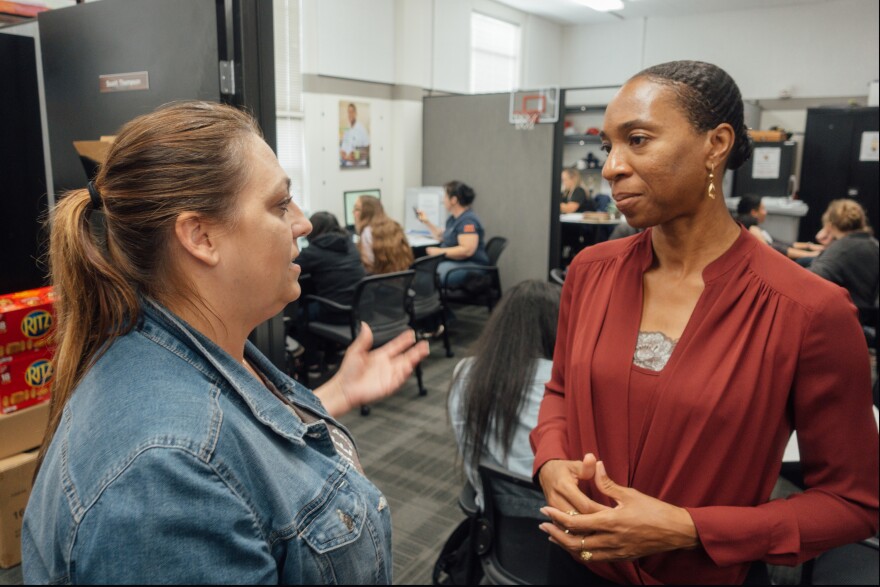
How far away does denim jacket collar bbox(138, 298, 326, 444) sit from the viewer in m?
0.70

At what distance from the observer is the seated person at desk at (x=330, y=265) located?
11.5 ft

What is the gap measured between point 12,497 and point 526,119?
13.5 feet

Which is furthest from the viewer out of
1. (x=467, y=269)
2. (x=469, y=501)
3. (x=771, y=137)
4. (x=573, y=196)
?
(x=771, y=137)

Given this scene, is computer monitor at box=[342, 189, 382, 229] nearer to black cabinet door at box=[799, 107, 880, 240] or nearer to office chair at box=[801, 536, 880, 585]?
office chair at box=[801, 536, 880, 585]

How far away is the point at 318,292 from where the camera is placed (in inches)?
139

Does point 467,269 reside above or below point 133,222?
below

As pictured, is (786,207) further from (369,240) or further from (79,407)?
(79,407)

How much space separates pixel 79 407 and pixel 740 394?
2.88 ft

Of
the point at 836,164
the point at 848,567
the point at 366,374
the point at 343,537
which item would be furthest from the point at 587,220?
the point at 343,537

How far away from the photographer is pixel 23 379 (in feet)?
5.84

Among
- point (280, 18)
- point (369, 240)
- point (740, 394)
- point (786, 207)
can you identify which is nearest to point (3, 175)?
point (280, 18)

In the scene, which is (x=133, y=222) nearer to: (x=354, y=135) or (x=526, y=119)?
(x=526, y=119)

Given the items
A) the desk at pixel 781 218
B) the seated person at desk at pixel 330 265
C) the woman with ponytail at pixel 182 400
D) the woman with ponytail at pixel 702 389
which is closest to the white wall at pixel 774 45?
the desk at pixel 781 218

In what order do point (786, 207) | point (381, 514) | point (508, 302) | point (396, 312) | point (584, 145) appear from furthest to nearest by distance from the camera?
point (584, 145), point (786, 207), point (396, 312), point (508, 302), point (381, 514)
